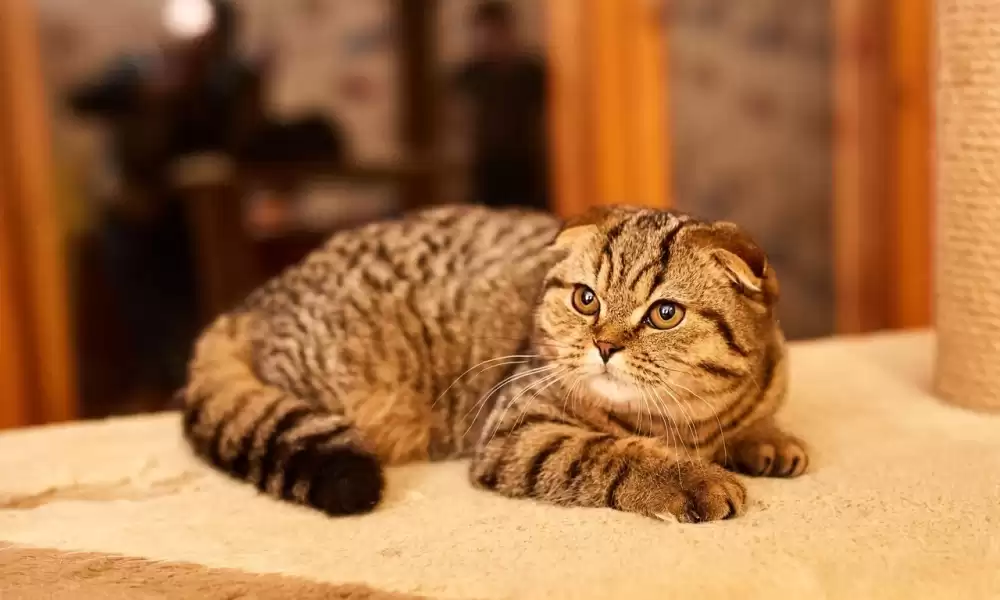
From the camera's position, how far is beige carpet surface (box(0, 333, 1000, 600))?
917 mm

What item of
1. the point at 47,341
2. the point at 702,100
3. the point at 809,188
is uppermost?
the point at 702,100

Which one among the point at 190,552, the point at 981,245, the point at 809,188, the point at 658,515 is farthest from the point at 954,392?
the point at 809,188

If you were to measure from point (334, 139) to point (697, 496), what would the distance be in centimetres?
182

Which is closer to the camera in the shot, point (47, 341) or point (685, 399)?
point (685, 399)

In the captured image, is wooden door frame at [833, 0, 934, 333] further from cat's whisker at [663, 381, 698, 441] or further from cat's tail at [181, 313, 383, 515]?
cat's tail at [181, 313, 383, 515]

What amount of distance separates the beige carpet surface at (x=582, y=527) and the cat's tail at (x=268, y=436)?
3 centimetres

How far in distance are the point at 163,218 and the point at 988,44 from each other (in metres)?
2.01

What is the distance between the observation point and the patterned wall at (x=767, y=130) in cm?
272

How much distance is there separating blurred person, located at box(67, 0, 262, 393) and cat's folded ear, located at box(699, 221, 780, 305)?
1732 millimetres

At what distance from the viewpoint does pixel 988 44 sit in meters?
1.34

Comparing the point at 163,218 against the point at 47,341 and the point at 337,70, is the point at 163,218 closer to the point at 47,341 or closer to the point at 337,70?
the point at 47,341

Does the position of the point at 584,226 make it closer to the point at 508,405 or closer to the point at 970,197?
the point at 508,405

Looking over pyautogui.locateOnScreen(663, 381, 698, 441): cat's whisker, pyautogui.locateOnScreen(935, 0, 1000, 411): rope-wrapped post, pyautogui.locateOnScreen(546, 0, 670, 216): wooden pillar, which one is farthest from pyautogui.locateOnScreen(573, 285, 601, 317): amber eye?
pyautogui.locateOnScreen(546, 0, 670, 216): wooden pillar

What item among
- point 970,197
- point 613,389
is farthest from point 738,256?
point 970,197
